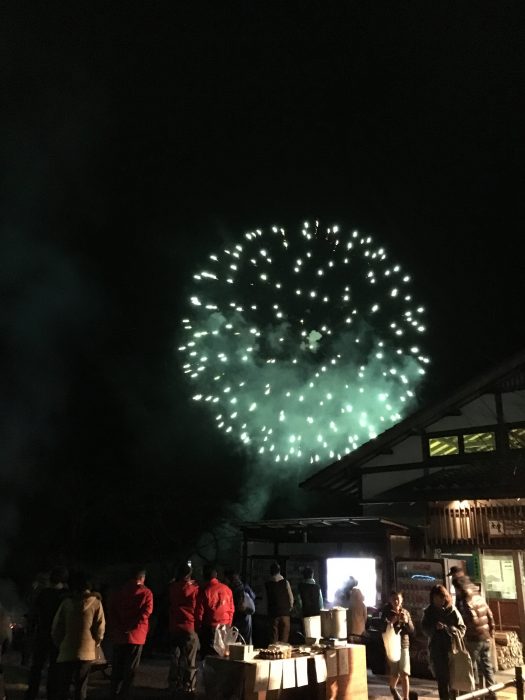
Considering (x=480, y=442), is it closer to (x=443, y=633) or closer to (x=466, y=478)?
(x=466, y=478)

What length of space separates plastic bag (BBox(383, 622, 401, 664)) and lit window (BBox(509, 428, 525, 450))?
5.97m

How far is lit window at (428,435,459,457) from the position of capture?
1387 cm

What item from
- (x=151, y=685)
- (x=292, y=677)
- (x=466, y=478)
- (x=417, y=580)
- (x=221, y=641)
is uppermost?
(x=466, y=478)

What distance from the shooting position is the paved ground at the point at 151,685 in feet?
28.8

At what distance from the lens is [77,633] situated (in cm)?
722

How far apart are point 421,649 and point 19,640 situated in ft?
27.1

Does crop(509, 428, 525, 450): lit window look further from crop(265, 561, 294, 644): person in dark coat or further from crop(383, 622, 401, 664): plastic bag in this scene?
crop(265, 561, 294, 644): person in dark coat

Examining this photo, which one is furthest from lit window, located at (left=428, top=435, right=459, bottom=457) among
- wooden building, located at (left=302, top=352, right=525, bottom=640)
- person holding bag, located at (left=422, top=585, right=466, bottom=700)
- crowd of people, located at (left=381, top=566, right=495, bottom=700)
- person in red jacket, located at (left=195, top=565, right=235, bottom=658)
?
person in red jacket, located at (left=195, top=565, right=235, bottom=658)

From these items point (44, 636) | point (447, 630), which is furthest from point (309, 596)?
point (44, 636)

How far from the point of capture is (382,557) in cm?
1293

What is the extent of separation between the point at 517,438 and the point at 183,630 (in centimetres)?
830

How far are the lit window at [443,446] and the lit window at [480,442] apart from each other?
0.26m

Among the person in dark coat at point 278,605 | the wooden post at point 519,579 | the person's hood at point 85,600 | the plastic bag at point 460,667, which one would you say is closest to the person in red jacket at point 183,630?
the person in dark coat at point 278,605

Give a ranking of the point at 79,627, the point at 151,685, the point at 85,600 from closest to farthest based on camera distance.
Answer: the point at 79,627 < the point at 85,600 < the point at 151,685
